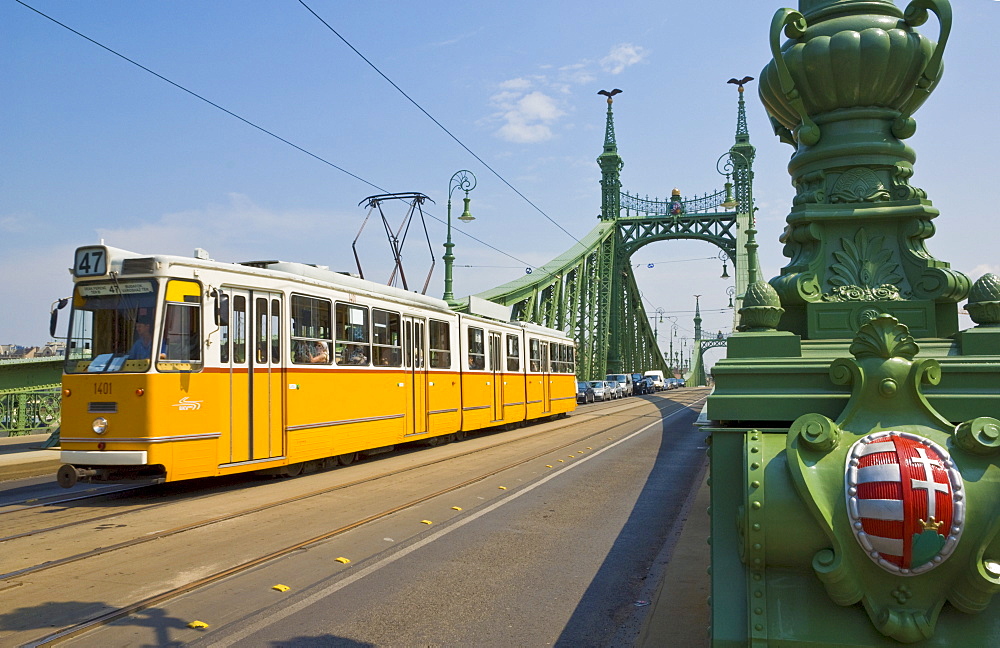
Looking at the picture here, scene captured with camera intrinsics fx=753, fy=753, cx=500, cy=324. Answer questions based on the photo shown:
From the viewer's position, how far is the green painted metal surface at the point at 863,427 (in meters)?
2.71

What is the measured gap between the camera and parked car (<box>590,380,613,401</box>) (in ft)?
152

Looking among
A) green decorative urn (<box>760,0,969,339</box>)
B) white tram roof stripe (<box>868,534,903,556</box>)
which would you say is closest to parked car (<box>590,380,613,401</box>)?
green decorative urn (<box>760,0,969,339</box>)

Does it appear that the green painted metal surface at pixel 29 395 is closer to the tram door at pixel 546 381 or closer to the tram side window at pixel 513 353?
the tram side window at pixel 513 353

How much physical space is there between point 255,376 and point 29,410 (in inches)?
507

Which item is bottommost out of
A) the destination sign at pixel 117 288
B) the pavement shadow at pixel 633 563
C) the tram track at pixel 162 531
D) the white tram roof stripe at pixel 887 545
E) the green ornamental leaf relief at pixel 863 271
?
the pavement shadow at pixel 633 563

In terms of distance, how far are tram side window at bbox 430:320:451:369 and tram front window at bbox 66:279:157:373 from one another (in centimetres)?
742

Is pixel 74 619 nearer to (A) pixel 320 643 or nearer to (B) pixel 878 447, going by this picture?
(A) pixel 320 643

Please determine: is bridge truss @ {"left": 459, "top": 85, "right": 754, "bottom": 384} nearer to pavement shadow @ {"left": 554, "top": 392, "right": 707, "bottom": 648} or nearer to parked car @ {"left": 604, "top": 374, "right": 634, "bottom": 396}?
parked car @ {"left": 604, "top": 374, "right": 634, "bottom": 396}

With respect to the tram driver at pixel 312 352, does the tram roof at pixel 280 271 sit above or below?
above

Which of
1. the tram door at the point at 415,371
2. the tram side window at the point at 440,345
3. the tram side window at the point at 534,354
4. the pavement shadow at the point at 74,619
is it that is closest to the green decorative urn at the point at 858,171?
the pavement shadow at the point at 74,619

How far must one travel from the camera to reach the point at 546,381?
2588 centimetres

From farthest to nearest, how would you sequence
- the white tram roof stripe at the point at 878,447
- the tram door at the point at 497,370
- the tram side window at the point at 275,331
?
the tram door at the point at 497,370
the tram side window at the point at 275,331
the white tram roof stripe at the point at 878,447

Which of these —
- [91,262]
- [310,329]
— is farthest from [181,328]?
[310,329]

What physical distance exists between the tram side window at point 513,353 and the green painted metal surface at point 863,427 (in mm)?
17262
